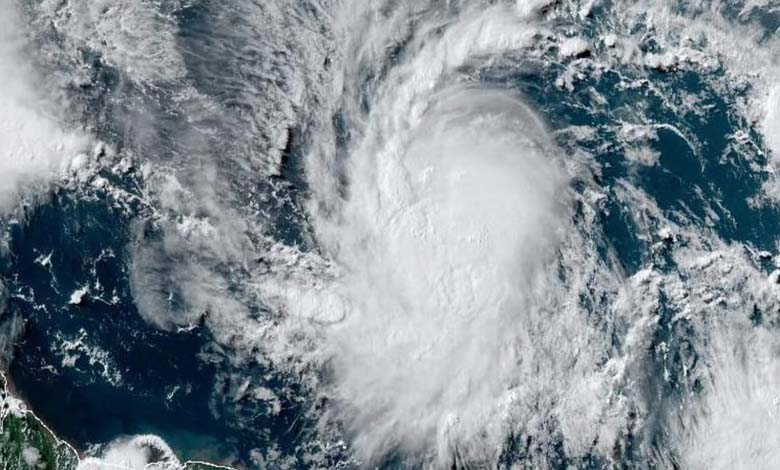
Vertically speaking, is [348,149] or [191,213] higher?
[348,149]

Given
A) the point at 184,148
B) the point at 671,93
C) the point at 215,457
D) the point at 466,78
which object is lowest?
the point at 215,457

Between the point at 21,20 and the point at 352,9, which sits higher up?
the point at 352,9

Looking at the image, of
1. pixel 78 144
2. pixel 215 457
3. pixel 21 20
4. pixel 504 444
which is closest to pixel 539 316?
pixel 504 444

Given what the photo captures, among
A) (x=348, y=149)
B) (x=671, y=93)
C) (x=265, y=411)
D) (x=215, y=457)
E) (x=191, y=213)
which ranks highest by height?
(x=671, y=93)

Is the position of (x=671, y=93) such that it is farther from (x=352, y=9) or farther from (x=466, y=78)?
(x=352, y=9)

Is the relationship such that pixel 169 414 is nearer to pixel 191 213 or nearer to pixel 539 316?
pixel 191 213

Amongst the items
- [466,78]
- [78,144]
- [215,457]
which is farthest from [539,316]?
[78,144]
